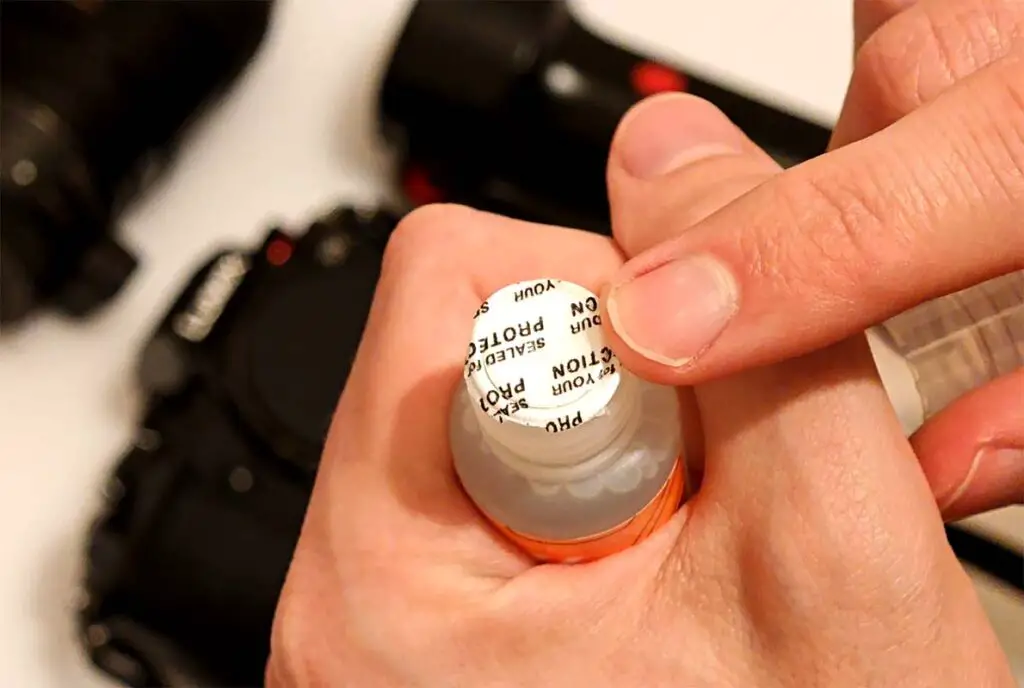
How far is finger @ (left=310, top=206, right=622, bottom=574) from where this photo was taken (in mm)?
371

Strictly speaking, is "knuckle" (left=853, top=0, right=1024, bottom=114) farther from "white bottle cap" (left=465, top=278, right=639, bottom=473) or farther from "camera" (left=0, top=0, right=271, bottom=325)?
"camera" (left=0, top=0, right=271, bottom=325)

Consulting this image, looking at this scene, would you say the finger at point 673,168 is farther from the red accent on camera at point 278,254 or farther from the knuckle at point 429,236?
the red accent on camera at point 278,254

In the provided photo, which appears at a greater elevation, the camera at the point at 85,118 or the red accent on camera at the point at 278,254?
the camera at the point at 85,118

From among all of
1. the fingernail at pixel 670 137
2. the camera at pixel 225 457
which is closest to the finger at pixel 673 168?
the fingernail at pixel 670 137

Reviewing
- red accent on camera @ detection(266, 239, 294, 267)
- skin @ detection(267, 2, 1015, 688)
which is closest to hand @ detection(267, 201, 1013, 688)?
skin @ detection(267, 2, 1015, 688)

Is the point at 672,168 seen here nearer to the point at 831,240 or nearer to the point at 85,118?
the point at 831,240

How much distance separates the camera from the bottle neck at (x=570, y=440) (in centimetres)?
28

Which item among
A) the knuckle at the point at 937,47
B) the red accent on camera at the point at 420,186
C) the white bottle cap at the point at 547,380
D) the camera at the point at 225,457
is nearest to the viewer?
the white bottle cap at the point at 547,380

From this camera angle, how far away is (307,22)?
79cm

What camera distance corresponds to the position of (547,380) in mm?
282

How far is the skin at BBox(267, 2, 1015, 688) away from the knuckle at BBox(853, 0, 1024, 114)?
0.05 meters

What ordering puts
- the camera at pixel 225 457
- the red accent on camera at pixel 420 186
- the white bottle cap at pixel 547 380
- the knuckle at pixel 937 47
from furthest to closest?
the red accent on camera at pixel 420 186 → the camera at pixel 225 457 → the knuckle at pixel 937 47 → the white bottle cap at pixel 547 380

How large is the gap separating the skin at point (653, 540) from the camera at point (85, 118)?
1.00 ft

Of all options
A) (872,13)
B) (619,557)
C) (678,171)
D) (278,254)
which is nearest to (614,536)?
(619,557)
